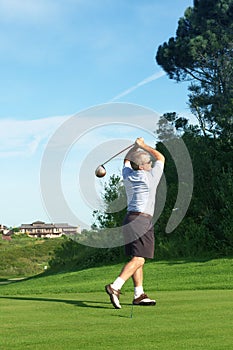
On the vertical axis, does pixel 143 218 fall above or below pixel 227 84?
below

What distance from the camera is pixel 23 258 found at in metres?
55.6

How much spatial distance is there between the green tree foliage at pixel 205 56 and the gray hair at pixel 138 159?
2417cm

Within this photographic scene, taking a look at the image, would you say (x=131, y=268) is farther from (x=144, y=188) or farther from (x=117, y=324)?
(x=117, y=324)

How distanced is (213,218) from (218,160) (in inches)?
112

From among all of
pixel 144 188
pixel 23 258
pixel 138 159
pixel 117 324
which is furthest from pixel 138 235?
pixel 23 258

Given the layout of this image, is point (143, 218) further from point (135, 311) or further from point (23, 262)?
point (23, 262)

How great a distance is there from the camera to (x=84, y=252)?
1241 inches

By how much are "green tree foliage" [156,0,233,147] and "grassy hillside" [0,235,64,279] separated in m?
16.1

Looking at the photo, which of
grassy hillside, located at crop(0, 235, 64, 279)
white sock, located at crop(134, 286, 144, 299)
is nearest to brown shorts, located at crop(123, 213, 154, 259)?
white sock, located at crop(134, 286, 144, 299)

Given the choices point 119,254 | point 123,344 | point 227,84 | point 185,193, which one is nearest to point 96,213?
point 119,254

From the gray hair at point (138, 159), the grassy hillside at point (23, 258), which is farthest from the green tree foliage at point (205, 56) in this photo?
the gray hair at point (138, 159)

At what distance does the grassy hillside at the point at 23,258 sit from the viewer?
5084cm

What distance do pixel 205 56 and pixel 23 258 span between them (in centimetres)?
2606

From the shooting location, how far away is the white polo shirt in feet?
25.7
